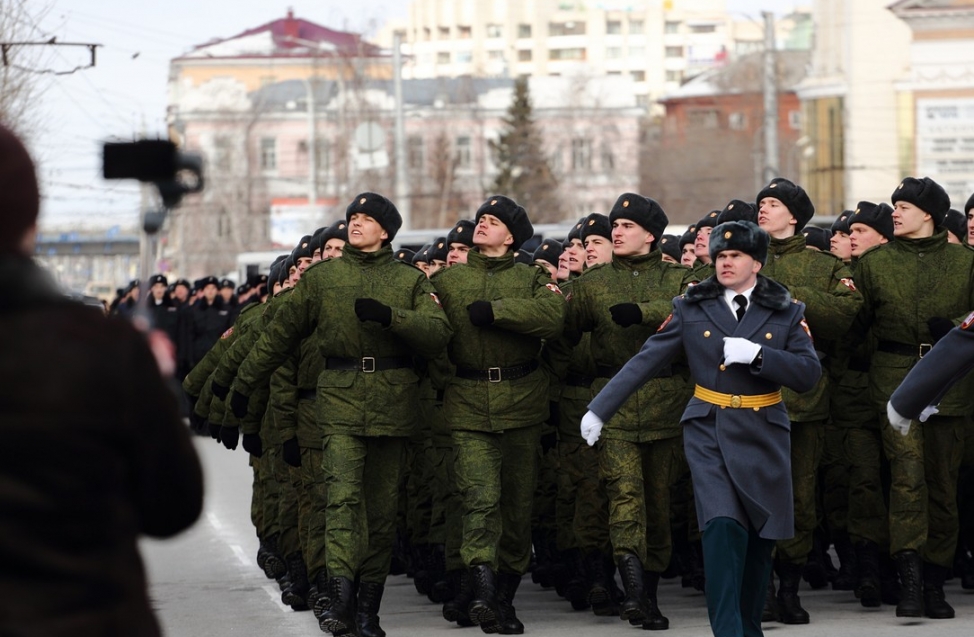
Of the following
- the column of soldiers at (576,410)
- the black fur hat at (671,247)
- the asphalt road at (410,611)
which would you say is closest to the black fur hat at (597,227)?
the column of soldiers at (576,410)

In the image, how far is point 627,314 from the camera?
1004 centimetres

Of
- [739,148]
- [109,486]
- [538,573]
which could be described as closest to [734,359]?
[538,573]

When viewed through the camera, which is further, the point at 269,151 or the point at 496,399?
the point at 269,151

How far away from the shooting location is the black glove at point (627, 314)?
10039mm

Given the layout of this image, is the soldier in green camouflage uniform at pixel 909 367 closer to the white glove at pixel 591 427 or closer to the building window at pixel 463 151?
the white glove at pixel 591 427

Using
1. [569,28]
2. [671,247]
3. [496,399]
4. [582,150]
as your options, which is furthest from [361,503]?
[569,28]

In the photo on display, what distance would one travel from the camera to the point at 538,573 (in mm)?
12023

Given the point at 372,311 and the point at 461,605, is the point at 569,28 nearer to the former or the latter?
the point at 461,605

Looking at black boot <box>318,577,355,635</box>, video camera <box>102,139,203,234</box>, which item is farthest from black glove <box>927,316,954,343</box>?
video camera <box>102,139,203,234</box>

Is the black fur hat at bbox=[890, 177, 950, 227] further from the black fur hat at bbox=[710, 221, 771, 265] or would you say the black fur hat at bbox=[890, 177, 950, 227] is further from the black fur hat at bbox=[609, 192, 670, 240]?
the black fur hat at bbox=[710, 221, 771, 265]

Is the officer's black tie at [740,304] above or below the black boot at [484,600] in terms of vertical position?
above

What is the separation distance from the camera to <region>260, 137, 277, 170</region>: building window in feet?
310

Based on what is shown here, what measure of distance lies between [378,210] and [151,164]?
5.99 metres

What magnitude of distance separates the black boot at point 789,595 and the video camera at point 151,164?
641 cm
